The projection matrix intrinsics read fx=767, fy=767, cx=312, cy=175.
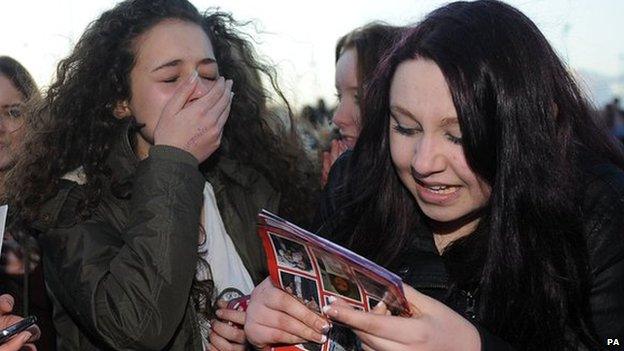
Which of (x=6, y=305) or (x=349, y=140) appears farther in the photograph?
(x=349, y=140)

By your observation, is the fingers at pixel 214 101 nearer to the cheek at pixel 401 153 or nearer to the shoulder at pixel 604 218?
the cheek at pixel 401 153

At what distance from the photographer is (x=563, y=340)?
1.83 m

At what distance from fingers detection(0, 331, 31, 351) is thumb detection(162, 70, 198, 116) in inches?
36.7

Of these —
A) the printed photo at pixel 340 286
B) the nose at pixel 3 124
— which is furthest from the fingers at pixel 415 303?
the nose at pixel 3 124

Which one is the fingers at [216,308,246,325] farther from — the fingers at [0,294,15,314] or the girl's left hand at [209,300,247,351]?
the fingers at [0,294,15,314]

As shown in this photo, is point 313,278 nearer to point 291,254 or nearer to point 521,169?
point 291,254

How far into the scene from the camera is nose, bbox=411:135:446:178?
1886mm

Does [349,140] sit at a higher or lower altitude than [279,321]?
lower

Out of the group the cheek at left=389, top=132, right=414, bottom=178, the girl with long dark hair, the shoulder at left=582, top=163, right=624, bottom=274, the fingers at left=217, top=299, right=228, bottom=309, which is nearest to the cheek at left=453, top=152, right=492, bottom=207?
the girl with long dark hair

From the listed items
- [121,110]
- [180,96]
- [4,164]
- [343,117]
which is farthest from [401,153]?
[4,164]

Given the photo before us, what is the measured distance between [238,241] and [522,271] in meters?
1.14

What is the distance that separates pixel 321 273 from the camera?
1657 mm

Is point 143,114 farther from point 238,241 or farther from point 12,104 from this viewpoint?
point 12,104

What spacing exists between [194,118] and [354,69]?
137 centimetres
